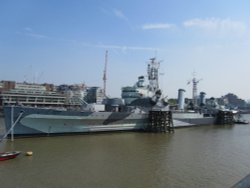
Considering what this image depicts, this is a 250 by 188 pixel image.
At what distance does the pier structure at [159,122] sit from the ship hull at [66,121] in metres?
1.08

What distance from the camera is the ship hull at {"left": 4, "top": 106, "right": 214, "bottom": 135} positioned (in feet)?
115

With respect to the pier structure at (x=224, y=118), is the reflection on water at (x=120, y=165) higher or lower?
lower

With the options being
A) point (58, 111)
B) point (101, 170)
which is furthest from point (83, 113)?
point (101, 170)

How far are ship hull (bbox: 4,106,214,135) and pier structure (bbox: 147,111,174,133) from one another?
3.54ft

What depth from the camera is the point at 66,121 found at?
125ft

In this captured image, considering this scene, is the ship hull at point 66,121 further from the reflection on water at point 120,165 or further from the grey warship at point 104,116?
the reflection on water at point 120,165

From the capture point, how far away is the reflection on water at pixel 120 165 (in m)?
18.1

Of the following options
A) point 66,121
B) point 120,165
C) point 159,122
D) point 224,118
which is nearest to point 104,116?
point 66,121

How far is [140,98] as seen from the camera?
5344 cm

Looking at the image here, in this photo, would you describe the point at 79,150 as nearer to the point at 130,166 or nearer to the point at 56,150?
the point at 56,150

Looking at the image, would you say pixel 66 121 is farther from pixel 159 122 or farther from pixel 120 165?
pixel 120 165

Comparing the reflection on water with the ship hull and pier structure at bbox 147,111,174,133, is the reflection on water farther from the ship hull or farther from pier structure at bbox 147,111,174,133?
A: pier structure at bbox 147,111,174,133

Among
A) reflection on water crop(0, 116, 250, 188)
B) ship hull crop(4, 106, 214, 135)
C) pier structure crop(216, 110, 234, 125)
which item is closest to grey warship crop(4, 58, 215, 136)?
ship hull crop(4, 106, 214, 135)

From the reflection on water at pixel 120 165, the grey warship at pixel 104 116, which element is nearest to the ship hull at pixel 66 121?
the grey warship at pixel 104 116
